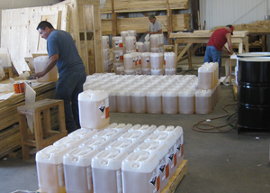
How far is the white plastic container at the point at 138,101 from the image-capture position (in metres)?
8.11

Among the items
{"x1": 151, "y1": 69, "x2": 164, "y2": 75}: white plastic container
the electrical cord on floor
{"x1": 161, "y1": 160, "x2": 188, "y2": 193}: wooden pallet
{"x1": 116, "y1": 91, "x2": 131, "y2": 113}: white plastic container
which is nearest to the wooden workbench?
{"x1": 151, "y1": 69, "x2": 164, "y2": 75}: white plastic container

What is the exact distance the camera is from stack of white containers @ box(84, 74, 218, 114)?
7801mm

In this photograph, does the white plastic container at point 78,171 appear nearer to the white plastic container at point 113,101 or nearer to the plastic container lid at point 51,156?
the plastic container lid at point 51,156

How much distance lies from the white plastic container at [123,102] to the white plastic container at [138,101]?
120mm

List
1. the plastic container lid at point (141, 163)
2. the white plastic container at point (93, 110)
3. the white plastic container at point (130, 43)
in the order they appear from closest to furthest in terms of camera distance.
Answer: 1. the plastic container lid at point (141, 163)
2. the white plastic container at point (93, 110)
3. the white plastic container at point (130, 43)

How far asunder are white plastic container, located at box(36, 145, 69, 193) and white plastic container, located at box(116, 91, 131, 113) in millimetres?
→ 4236

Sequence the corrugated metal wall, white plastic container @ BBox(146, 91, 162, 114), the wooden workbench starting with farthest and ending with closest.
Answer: the corrugated metal wall
the wooden workbench
white plastic container @ BBox(146, 91, 162, 114)

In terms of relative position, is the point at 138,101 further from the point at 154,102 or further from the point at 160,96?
the point at 160,96

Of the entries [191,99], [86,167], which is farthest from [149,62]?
[86,167]

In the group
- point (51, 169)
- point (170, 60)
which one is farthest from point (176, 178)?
point (170, 60)

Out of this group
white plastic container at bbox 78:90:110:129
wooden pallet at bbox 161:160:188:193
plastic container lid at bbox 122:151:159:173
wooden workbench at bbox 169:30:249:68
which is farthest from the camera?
wooden workbench at bbox 169:30:249:68

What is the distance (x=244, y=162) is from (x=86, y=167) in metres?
2.51

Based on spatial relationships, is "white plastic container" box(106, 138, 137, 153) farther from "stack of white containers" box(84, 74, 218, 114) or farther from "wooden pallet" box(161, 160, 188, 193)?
"stack of white containers" box(84, 74, 218, 114)

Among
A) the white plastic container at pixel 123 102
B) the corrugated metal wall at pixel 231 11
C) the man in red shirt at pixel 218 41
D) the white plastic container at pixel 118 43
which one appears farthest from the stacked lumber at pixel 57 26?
the corrugated metal wall at pixel 231 11
